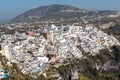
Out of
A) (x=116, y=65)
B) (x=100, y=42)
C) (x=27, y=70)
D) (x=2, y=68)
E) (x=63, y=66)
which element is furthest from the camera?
(x=100, y=42)

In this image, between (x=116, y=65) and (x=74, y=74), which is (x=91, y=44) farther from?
(x=74, y=74)

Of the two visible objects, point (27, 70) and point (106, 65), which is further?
point (106, 65)

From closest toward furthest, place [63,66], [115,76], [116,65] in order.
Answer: [63,66], [115,76], [116,65]

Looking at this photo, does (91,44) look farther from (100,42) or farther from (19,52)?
(19,52)

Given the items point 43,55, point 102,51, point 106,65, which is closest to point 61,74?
point 43,55

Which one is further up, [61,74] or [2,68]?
[2,68]

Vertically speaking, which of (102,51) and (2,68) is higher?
(2,68)

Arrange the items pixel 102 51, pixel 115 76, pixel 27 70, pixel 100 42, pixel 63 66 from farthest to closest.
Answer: pixel 100 42 → pixel 102 51 → pixel 115 76 → pixel 63 66 → pixel 27 70

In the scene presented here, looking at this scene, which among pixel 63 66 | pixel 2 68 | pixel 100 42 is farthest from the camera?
pixel 100 42

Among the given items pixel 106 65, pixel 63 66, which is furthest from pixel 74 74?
pixel 106 65
